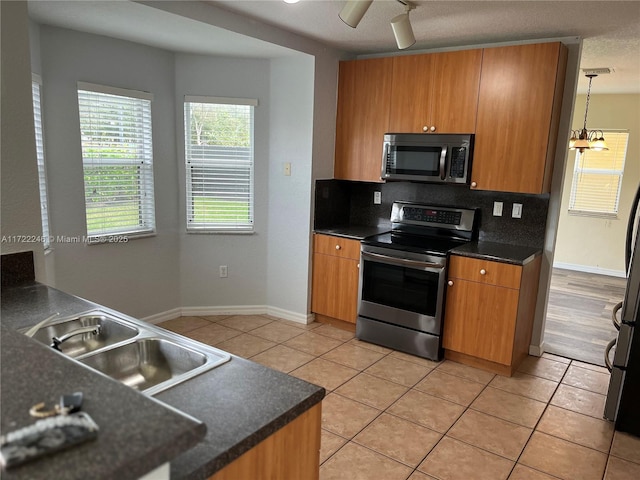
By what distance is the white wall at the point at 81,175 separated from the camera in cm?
319

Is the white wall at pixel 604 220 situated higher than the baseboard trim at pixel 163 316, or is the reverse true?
the white wall at pixel 604 220

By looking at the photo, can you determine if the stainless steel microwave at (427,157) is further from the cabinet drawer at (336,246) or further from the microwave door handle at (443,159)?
the cabinet drawer at (336,246)

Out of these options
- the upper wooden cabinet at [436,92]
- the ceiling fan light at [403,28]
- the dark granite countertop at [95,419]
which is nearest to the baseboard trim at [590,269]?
the upper wooden cabinet at [436,92]

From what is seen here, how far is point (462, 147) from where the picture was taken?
3512 millimetres

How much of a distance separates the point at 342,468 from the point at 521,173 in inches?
89.8

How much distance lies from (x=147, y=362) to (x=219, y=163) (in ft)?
8.99

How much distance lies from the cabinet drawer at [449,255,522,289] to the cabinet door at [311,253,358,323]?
851mm

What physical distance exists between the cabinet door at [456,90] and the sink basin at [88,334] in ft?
9.04

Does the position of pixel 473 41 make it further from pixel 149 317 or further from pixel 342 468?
pixel 149 317

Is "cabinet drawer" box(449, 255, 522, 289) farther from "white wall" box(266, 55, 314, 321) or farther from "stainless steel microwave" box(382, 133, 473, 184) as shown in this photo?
"white wall" box(266, 55, 314, 321)

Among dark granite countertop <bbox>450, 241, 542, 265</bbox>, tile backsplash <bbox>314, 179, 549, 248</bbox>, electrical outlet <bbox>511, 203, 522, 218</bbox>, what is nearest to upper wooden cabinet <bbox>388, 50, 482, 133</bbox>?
tile backsplash <bbox>314, 179, 549, 248</bbox>

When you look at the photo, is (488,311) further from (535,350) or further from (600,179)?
(600,179)

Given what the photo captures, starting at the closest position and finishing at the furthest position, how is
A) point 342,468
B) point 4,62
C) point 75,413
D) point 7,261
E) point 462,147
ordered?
point 75,413 < point 4,62 < point 7,261 < point 342,468 < point 462,147

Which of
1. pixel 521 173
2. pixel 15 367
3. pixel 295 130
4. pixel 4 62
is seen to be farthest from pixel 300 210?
pixel 15 367
